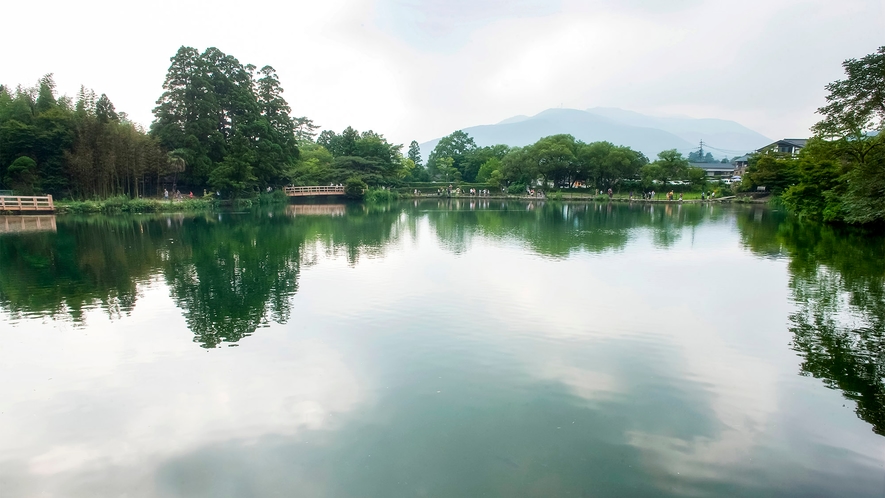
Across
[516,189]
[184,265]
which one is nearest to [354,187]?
[516,189]

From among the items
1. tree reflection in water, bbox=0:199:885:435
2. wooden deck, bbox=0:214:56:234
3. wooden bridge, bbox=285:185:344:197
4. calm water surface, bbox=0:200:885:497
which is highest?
wooden bridge, bbox=285:185:344:197

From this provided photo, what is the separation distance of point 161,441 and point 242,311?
442 cm

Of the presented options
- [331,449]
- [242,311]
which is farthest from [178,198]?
[331,449]

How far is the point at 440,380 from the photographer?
20.1ft

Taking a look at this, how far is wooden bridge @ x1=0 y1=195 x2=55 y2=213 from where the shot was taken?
89.9ft

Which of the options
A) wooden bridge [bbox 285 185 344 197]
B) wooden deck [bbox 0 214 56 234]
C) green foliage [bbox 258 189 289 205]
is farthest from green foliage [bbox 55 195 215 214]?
wooden bridge [bbox 285 185 344 197]

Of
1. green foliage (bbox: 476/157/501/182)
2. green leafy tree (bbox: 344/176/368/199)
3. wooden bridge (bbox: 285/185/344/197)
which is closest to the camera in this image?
wooden bridge (bbox: 285/185/344/197)

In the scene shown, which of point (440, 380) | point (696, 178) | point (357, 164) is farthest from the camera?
point (696, 178)

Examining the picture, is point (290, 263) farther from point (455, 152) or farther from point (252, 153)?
point (455, 152)

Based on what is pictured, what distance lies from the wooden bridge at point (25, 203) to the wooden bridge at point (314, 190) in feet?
53.6

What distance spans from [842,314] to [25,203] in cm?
3678

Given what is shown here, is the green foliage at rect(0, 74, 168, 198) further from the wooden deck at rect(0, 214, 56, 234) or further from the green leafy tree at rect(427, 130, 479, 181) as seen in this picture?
the green leafy tree at rect(427, 130, 479, 181)

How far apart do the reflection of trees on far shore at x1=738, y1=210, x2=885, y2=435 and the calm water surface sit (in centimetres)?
5

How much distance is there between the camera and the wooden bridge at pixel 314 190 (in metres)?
41.9
